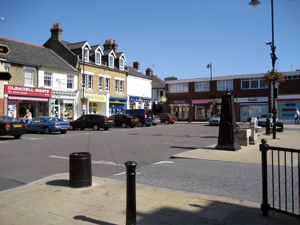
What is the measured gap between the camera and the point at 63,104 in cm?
3150

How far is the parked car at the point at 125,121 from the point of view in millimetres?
28297

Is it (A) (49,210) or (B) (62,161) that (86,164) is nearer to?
(A) (49,210)

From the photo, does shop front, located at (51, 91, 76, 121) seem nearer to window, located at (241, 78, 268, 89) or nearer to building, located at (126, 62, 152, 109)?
building, located at (126, 62, 152, 109)

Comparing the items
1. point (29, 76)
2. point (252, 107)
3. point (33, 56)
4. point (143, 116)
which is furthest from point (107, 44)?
point (252, 107)

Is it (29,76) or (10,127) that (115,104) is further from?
(10,127)

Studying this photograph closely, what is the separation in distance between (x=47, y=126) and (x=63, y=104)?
11376mm

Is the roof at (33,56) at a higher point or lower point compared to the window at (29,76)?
higher

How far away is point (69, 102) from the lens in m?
32.1

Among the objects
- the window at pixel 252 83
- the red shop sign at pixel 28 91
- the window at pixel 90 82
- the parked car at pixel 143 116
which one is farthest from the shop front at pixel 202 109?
the red shop sign at pixel 28 91

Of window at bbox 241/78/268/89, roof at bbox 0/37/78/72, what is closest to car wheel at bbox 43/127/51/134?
roof at bbox 0/37/78/72

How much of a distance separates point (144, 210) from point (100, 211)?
0.74 metres

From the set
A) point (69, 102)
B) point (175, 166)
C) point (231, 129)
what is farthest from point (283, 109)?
point (175, 166)

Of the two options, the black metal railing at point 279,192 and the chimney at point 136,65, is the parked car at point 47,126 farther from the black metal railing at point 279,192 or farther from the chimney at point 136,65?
the chimney at point 136,65

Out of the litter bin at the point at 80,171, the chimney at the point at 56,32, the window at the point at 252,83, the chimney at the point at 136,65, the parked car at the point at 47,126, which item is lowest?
the litter bin at the point at 80,171
